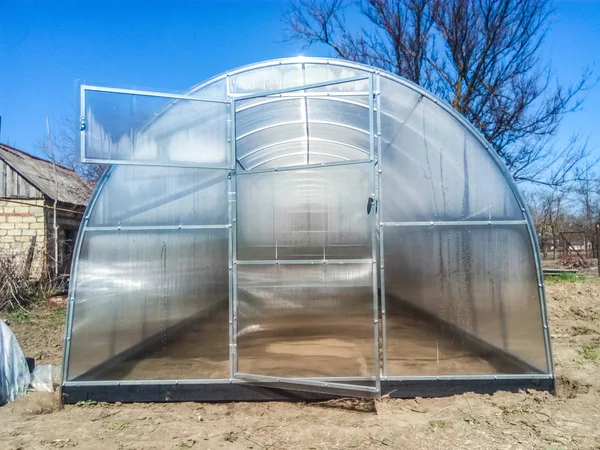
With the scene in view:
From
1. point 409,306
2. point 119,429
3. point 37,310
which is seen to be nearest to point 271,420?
point 119,429

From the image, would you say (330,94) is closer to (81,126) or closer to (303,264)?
(303,264)

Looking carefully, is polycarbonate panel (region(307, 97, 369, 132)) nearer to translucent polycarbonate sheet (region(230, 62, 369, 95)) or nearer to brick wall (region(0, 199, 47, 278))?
translucent polycarbonate sheet (region(230, 62, 369, 95))

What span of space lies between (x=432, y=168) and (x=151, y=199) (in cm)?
301

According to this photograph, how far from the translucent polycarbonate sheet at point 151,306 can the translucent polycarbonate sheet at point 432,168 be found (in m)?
1.91

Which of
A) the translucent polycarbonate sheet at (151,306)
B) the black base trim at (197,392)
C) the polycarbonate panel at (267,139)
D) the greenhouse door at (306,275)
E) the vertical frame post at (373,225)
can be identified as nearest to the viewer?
the vertical frame post at (373,225)

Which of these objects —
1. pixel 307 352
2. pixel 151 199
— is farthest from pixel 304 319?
pixel 151 199

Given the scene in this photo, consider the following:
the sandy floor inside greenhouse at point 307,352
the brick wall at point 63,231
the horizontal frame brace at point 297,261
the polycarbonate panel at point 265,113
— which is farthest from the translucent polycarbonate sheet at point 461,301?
the brick wall at point 63,231

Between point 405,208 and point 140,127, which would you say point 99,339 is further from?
point 405,208

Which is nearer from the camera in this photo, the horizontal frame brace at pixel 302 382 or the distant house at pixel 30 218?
the horizontal frame brace at pixel 302 382

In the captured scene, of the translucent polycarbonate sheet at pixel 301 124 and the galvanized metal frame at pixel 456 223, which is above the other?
the translucent polycarbonate sheet at pixel 301 124

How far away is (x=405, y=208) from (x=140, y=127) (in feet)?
9.36

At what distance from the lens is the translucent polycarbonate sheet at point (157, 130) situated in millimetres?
4688

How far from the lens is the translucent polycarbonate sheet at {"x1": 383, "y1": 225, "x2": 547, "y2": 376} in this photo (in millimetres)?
5004

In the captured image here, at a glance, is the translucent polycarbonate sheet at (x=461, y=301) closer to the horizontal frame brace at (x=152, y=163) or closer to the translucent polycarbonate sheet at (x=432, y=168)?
the translucent polycarbonate sheet at (x=432, y=168)
